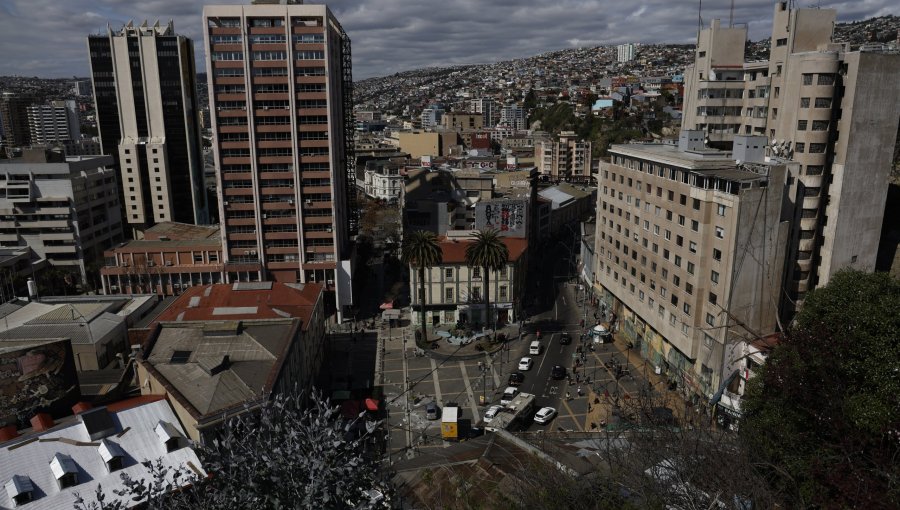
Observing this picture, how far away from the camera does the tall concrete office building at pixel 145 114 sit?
362ft

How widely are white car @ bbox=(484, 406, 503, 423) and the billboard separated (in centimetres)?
3871

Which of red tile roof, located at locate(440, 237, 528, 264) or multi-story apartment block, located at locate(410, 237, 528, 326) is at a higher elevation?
red tile roof, located at locate(440, 237, 528, 264)

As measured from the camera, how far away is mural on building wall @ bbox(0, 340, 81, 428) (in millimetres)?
36188

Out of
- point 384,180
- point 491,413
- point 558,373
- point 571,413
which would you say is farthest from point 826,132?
point 384,180

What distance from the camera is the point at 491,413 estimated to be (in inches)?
1866

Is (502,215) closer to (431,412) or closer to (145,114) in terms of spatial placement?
(431,412)

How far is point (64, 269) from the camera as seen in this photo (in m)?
85.1

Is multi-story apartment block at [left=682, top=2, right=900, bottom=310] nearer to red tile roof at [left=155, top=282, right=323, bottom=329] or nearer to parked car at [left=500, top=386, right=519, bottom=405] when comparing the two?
parked car at [left=500, top=386, right=519, bottom=405]

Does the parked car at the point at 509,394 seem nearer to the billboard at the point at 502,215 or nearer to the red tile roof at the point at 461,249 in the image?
the red tile roof at the point at 461,249

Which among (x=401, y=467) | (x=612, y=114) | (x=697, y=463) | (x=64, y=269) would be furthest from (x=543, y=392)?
→ (x=612, y=114)

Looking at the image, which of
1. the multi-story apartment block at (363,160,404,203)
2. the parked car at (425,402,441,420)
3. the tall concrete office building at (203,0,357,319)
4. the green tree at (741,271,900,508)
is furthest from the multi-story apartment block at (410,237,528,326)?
the multi-story apartment block at (363,160,404,203)

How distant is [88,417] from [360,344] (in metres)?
35.4

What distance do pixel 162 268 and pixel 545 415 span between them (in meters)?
54.6

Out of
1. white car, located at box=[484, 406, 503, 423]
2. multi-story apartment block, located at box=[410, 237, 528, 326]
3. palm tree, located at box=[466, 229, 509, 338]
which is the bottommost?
white car, located at box=[484, 406, 503, 423]
